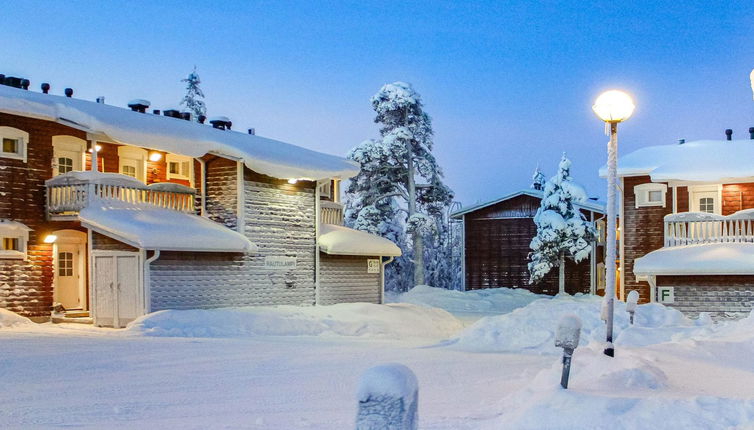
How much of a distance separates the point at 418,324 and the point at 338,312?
Result: 8.38 feet

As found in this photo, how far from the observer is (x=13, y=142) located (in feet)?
69.4

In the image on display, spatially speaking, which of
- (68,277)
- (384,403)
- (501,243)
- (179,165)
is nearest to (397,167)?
(501,243)

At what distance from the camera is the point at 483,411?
8.91 metres

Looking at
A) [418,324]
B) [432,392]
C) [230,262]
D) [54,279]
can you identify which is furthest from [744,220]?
[54,279]

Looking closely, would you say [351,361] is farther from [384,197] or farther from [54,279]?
[384,197]

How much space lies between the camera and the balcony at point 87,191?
2108cm

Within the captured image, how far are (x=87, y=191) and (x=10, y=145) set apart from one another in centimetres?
231

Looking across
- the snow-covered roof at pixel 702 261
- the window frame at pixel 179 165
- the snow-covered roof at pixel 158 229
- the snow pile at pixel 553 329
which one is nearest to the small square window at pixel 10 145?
the snow-covered roof at pixel 158 229

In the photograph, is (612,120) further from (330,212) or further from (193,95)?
(193,95)

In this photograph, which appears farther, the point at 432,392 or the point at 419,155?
the point at 419,155

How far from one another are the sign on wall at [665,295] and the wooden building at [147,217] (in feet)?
31.3

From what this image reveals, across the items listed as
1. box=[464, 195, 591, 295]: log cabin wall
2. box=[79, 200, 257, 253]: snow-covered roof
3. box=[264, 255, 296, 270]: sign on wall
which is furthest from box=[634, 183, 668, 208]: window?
box=[464, 195, 591, 295]: log cabin wall

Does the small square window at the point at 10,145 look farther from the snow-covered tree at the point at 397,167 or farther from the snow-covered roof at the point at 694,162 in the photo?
the snow-covered tree at the point at 397,167

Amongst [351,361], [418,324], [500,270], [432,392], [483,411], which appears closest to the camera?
[483,411]
